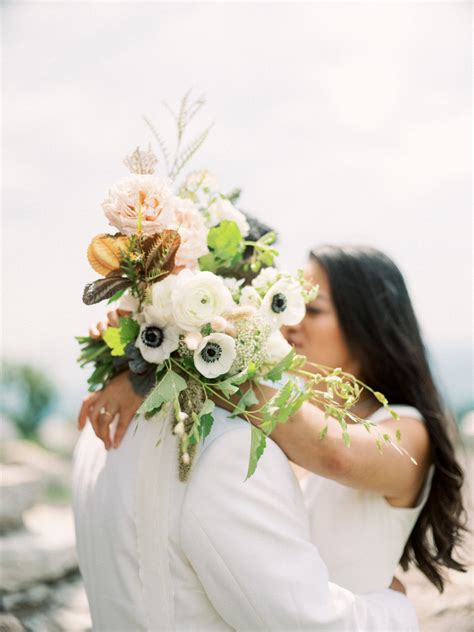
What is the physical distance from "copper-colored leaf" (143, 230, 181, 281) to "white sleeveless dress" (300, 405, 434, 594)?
113 centimetres

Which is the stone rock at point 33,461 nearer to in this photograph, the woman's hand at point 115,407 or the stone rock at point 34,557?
the stone rock at point 34,557

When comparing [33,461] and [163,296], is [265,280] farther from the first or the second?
[33,461]

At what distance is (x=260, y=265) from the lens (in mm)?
2188

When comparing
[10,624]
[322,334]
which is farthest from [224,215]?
[10,624]

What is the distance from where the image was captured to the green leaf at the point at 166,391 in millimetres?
1685

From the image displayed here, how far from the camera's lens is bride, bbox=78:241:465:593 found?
207cm

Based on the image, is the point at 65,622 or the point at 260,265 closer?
the point at 260,265

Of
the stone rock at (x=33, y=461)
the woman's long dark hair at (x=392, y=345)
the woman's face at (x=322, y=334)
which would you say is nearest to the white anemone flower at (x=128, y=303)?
the woman's face at (x=322, y=334)

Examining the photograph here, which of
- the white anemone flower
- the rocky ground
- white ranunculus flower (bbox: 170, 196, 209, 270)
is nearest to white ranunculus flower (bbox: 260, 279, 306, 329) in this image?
white ranunculus flower (bbox: 170, 196, 209, 270)

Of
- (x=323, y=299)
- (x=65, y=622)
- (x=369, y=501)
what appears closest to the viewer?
(x=369, y=501)

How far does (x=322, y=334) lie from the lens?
279 centimetres

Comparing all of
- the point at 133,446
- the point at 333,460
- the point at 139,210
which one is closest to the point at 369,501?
the point at 333,460

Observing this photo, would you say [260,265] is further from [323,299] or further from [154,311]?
[323,299]

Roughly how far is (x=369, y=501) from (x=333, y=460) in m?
0.54
